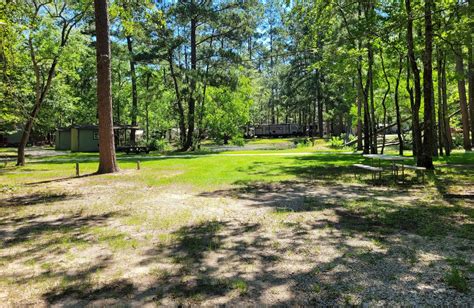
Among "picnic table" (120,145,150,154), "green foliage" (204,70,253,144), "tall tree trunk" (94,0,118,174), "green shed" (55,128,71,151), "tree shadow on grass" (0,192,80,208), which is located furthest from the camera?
"green shed" (55,128,71,151)

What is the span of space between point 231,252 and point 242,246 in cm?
27

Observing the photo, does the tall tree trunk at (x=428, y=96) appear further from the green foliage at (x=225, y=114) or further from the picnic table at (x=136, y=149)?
the green foliage at (x=225, y=114)

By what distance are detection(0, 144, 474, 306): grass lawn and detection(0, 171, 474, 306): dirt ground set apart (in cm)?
2

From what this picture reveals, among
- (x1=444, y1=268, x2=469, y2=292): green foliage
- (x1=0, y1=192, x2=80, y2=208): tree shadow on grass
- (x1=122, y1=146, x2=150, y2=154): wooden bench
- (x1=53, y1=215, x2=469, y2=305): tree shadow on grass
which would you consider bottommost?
(x1=53, y1=215, x2=469, y2=305): tree shadow on grass

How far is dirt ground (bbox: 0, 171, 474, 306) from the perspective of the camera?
3.50 metres

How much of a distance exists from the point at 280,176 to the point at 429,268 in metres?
8.43

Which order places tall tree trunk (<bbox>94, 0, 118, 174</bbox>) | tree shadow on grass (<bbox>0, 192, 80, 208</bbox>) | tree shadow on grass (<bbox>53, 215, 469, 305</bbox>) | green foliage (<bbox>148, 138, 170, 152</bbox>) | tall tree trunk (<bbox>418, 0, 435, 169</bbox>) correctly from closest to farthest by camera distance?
tree shadow on grass (<bbox>53, 215, 469, 305</bbox>), tree shadow on grass (<bbox>0, 192, 80, 208</bbox>), tall tree trunk (<bbox>418, 0, 435, 169</bbox>), tall tree trunk (<bbox>94, 0, 118, 174</bbox>), green foliage (<bbox>148, 138, 170, 152</bbox>)

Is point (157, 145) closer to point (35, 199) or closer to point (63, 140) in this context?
point (63, 140)

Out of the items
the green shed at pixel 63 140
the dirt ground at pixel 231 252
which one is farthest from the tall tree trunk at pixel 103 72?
the green shed at pixel 63 140

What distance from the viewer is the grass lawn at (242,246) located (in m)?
3.54

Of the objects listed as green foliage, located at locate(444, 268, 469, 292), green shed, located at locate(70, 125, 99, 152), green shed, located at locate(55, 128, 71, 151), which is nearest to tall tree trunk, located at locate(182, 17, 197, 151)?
green shed, located at locate(70, 125, 99, 152)

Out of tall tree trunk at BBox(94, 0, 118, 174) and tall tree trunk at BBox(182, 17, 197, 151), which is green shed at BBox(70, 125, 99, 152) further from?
tall tree trunk at BBox(94, 0, 118, 174)

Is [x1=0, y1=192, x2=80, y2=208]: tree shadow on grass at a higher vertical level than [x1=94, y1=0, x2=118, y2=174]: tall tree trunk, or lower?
lower

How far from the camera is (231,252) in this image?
477 centimetres
